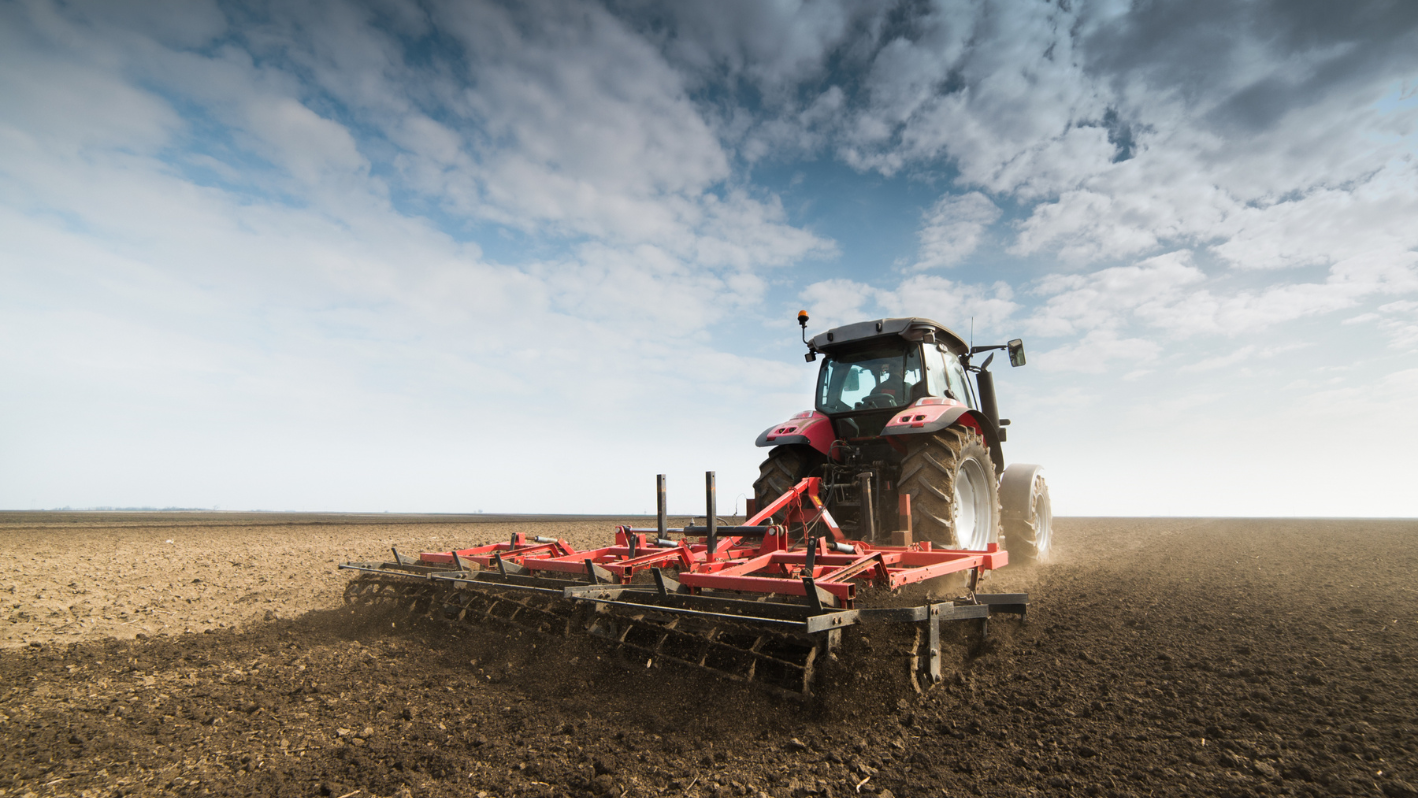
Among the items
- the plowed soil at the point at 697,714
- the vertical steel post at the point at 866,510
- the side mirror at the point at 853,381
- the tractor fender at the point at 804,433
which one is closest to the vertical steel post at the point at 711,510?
→ the plowed soil at the point at 697,714

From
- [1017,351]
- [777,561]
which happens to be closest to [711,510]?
[777,561]

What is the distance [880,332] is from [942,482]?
56.9 inches

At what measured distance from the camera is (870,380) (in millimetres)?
5637

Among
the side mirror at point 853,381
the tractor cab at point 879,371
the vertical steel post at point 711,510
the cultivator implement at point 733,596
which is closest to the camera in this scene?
the cultivator implement at point 733,596

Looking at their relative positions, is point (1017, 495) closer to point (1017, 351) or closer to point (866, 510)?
point (1017, 351)

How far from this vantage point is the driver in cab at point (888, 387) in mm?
5340

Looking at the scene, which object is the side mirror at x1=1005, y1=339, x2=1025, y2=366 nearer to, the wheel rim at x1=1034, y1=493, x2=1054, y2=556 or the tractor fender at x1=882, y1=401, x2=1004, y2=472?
the tractor fender at x1=882, y1=401, x2=1004, y2=472

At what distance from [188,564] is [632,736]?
8.14 meters

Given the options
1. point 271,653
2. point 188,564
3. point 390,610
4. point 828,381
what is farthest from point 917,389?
point 188,564

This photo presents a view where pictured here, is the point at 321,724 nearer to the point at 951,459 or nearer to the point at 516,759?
the point at 516,759

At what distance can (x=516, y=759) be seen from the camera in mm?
2492

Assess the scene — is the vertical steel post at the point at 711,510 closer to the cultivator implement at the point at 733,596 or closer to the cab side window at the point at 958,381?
the cultivator implement at the point at 733,596

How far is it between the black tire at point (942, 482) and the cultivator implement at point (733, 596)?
10.6 inches

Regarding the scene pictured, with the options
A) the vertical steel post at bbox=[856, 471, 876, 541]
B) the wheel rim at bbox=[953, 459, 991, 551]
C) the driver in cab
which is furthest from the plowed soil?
the driver in cab
